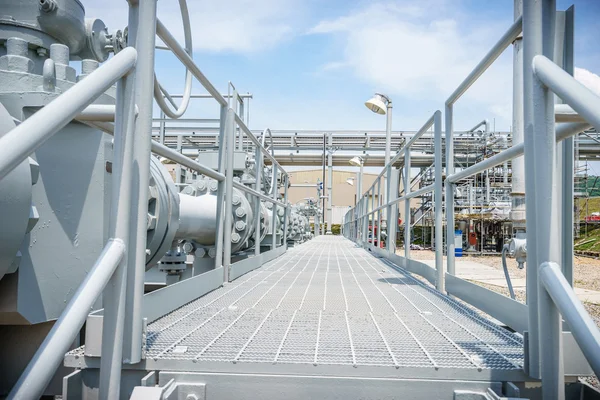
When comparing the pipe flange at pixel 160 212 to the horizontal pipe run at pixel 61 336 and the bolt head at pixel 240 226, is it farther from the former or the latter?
the bolt head at pixel 240 226

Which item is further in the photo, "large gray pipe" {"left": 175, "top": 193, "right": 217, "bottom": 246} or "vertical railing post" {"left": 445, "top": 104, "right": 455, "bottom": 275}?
"large gray pipe" {"left": 175, "top": 193, "right": 217, "bottom": 246}

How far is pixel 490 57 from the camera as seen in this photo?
1.87 m

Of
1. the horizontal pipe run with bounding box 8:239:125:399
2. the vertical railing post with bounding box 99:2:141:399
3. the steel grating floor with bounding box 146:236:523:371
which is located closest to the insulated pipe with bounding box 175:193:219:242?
the steel grating floor with bounding box 146:236:523:371

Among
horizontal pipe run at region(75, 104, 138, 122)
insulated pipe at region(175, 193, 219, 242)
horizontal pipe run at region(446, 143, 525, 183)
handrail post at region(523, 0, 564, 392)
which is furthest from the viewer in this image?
insulated pipe at region(175, 193, 219, 242)

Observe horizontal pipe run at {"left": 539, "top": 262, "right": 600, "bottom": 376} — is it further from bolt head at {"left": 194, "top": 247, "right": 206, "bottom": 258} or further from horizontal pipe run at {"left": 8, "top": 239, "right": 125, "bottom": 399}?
bolt head at {"left": 194, "top": 247, "right": 206, "bottom": 258}

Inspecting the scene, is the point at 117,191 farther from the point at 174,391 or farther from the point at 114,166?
the point at 174,391

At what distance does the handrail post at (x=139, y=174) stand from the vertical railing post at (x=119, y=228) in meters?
0.02

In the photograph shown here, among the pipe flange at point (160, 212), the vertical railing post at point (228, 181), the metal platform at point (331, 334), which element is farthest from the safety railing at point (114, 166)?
the vertical railing post at point (228, 181)

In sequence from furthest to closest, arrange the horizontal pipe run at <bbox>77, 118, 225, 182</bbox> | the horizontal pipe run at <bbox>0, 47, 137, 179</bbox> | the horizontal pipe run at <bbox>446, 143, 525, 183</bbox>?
1. the horizontal pipe run at <bbox>446, 143, 525, 183</bbox>
2. the horizontal pipe run at <bbox>77, 118, 225, 182</bbox>
3. the horizontal pipe run at <bbox>0, 47, 137, 179</bbox>

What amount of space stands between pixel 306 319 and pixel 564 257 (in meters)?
1.03

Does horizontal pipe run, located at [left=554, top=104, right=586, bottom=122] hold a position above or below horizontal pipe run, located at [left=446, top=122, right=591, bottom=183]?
above

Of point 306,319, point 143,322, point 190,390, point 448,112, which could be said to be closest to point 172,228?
point 306,319

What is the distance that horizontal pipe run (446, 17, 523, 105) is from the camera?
161cm

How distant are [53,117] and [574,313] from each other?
1.20 m
